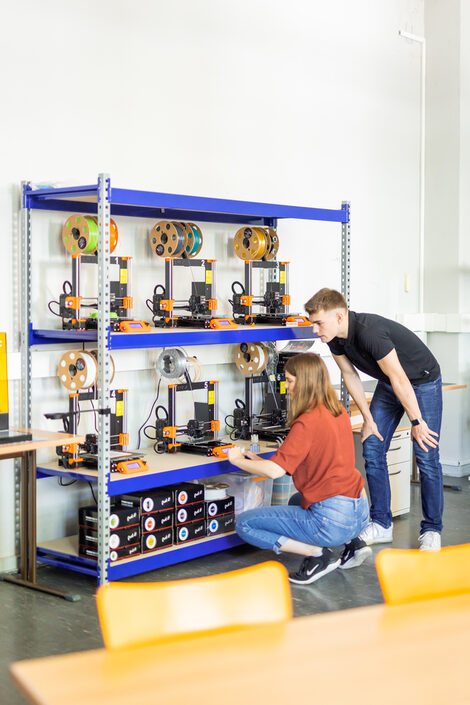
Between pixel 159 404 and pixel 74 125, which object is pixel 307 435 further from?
pixel 74 125

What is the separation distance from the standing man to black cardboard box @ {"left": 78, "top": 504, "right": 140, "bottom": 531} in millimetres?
1300

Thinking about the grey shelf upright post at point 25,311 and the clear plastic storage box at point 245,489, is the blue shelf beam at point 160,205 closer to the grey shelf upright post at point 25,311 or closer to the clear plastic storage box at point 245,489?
the grey shelf upright post at point 25,311

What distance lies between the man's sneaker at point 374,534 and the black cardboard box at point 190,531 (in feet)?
2.92

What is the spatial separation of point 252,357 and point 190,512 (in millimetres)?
1131

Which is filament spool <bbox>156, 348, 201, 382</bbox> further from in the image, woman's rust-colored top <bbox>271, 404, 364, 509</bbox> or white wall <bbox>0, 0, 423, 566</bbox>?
woman's rust-colored top <bbox>271, 404, 364, 509</bbox>

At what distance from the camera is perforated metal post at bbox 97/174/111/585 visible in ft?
13.0

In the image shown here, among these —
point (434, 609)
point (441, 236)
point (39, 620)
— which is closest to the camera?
point (434, 609)

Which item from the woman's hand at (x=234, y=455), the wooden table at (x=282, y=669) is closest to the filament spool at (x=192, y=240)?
the woman's hand at (x=234, y=455)

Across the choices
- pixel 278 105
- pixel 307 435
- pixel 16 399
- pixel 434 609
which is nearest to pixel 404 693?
pixel 434 609

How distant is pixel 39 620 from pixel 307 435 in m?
1.43

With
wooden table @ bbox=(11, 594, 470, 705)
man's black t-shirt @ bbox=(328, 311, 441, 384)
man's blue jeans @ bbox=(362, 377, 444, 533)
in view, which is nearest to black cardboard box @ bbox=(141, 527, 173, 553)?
man's blue jeans @ bbox=(362, 377, 444, 533)

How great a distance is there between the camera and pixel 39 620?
12.5 ft

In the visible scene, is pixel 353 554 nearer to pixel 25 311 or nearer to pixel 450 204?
pixel 25 311

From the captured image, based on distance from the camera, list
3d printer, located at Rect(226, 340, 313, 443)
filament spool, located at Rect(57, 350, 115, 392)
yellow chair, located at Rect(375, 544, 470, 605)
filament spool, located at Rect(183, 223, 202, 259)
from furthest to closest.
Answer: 3d printer, located at Rect(226, 340, 313, 443)
filament spool, located at Rect(183, 223, 202, 259)
filament spool, located at Rect(57, 350, 115, 392)
yellow chair, located at Rect(375, 544, 470, 605)
